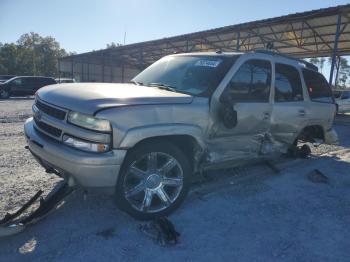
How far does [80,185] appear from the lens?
3.32 m

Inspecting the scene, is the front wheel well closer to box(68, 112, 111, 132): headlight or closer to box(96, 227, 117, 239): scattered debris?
box(68, 112, 111, 132): headlight

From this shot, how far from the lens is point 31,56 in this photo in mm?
71562

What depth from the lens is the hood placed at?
130 inches

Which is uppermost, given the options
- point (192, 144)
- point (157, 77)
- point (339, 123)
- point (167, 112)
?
point (157, 77)

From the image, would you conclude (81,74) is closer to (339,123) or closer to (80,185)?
(339,123)

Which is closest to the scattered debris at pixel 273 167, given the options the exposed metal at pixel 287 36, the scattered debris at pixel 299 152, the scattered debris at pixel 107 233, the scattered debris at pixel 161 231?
the scattered debris at pixel 299 152

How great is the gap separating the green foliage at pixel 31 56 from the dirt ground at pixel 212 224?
69402 millimetres

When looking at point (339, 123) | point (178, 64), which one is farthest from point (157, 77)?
point (339, 123)

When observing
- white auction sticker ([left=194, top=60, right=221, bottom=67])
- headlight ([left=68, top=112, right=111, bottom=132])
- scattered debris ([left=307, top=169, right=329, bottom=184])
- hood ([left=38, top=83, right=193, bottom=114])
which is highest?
white auction sticker ([left=194, top=60, right=221, bottom=67])

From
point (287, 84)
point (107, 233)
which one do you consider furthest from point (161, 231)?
point (287, 84)

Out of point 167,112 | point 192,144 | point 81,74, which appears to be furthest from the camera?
point 81,74

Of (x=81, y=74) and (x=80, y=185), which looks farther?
(x=81, y=74)

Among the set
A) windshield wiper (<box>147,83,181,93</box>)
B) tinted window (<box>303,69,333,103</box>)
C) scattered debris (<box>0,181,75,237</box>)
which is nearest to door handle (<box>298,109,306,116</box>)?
tinted window (<box>303,69,333,103</box>)

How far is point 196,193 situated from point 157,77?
1732mm
